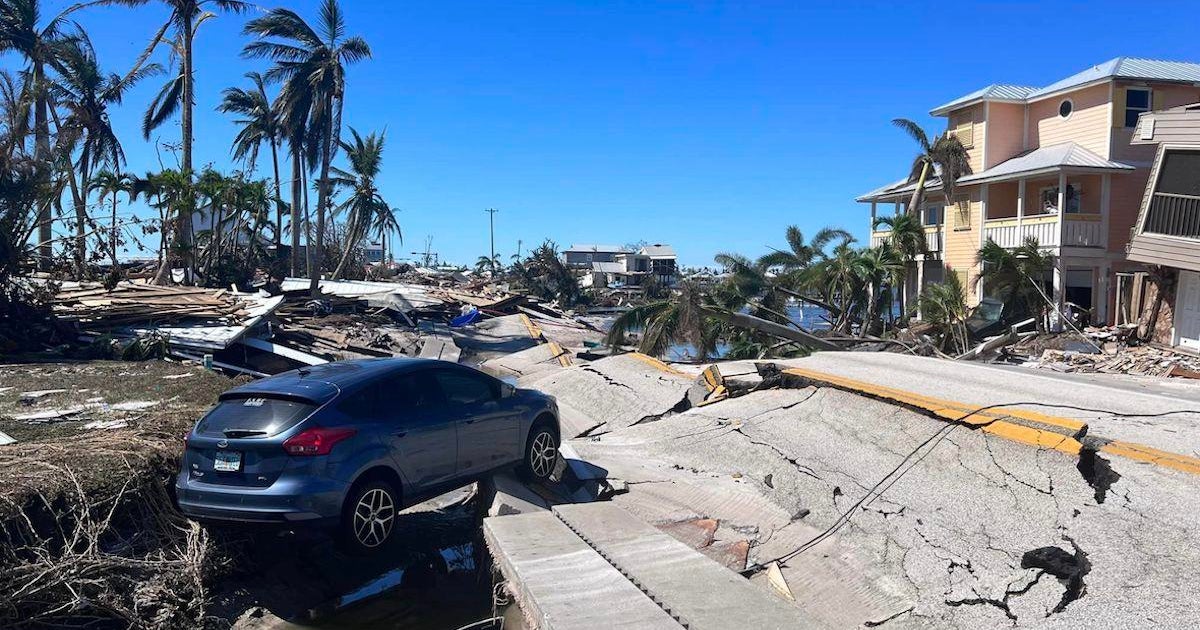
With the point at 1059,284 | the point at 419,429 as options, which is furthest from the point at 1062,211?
the point at 419,429

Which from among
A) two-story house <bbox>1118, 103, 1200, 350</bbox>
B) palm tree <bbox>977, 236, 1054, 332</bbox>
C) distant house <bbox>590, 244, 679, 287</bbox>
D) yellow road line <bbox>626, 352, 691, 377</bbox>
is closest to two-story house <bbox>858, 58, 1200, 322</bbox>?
palm tree <bbox>977, 236, 1054, 332</bbox>

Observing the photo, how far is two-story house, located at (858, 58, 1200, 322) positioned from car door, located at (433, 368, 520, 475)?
75.9 ft

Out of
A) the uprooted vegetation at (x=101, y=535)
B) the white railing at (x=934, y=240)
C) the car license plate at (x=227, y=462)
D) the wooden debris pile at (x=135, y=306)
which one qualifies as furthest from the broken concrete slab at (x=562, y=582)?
the white railing at (x=934, y=240)

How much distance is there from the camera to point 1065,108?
3006 cm

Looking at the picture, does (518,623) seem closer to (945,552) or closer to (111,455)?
(945,552)

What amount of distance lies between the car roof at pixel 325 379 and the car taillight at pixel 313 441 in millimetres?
301

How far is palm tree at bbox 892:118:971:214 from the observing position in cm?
3198

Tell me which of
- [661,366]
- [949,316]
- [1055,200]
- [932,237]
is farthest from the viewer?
[932,237]

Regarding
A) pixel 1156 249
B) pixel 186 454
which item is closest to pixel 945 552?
pixel 186 454

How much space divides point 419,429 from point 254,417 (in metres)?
1.39

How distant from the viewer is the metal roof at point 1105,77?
27.7 m

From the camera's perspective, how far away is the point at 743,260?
2980 cm

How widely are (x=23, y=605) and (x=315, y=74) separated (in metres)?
33.5

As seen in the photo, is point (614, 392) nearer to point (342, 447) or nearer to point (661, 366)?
point (661, 366)
